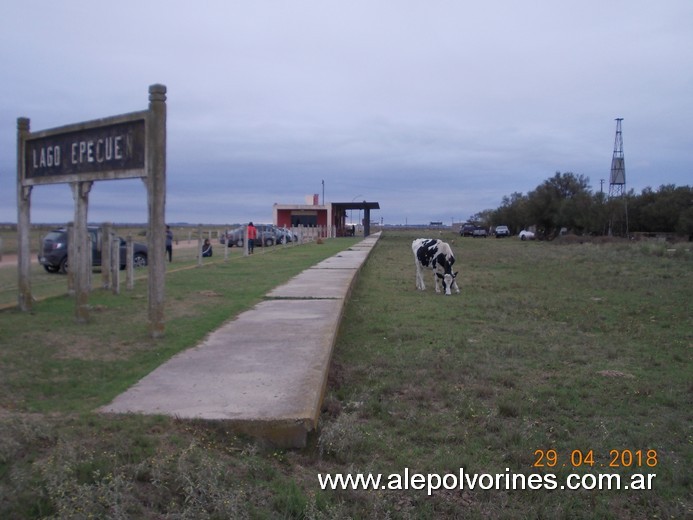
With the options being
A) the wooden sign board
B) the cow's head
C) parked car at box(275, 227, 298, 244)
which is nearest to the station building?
parked car at box(275, 227, 298, 244)

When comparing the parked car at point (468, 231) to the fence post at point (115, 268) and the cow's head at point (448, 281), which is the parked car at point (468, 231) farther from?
the fence post at point (115, 268)

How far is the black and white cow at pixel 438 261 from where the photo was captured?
1598 centimetres

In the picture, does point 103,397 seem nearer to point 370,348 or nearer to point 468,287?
point 370,348

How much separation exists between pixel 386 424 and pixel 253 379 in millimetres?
1389

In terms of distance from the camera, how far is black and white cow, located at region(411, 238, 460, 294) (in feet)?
52.4

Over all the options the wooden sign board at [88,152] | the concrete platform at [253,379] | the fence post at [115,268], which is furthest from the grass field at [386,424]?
the wooden sign board at [88,152]

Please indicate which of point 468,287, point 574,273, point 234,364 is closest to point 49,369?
point 234,364

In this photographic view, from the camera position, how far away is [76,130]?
9773 mm

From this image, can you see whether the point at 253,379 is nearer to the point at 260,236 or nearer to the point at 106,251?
the point at 106,251

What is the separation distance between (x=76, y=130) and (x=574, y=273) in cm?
1778

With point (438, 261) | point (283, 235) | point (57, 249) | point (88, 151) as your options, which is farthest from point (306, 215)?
point (88, 151)

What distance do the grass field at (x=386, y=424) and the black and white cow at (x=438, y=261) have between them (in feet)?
13.0

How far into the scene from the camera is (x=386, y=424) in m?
5.82

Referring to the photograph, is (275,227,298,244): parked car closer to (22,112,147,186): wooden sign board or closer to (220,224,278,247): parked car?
(220,224,278,247): parked car
